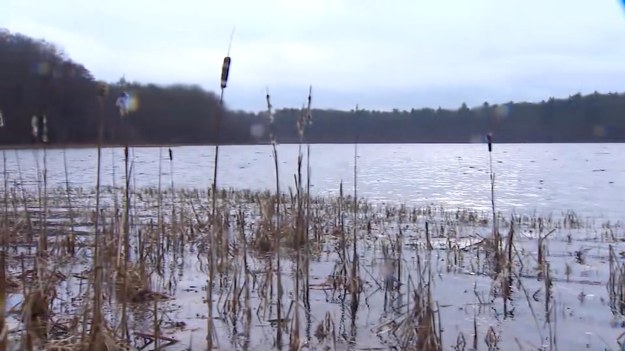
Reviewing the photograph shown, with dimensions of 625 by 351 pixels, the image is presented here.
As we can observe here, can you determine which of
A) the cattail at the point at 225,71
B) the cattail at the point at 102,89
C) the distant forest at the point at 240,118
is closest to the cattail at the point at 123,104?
the cattail at the point at 102,89

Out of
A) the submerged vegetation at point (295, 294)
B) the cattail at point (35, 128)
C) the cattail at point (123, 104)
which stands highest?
the cattail at point (123, 104)

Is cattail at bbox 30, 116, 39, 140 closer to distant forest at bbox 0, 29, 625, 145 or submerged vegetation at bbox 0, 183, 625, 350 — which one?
submerged vegetation at bbox 0, 183, 625, 350

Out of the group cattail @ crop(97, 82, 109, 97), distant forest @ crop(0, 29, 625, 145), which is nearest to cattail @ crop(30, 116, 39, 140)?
cattail @ crop(97, 82, 109, 97)

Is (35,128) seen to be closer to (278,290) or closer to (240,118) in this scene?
(278,290)

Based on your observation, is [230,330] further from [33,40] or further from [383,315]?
[33,40]

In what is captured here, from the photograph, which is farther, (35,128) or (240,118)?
(240,118)

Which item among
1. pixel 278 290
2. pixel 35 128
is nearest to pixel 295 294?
pixel 278 290

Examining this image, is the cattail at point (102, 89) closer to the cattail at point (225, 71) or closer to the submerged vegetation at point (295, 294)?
the cattail at point (225, 71)

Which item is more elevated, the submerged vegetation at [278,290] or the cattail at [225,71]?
the cattail at [225,71]

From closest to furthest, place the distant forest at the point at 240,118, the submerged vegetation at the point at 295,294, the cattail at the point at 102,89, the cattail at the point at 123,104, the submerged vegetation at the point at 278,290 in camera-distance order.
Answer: the cattail at the point at 102,89
the cattail at the point at 123,104
the submerged vegetation at the point at 278,290
the submerged vegetation at the point at 295,294
the distant forest at the point at 240,118

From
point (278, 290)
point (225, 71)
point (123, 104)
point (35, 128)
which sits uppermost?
point (225, 71)

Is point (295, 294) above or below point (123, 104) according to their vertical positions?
below

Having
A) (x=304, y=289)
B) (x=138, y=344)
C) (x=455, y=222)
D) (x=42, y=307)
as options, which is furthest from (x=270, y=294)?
(x=455, y=222)

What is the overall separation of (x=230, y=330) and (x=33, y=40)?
85688 mm
